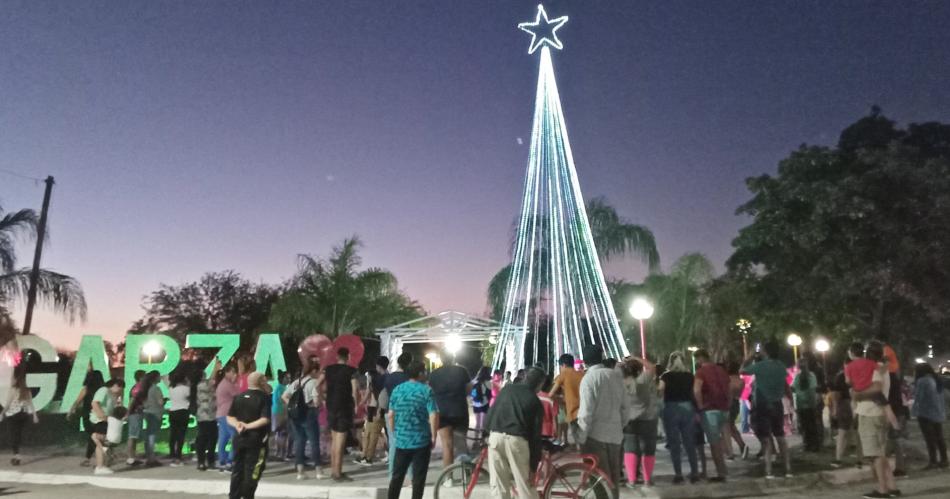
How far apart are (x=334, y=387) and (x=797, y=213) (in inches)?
734

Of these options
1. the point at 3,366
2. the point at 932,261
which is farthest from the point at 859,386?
the point at 932,261

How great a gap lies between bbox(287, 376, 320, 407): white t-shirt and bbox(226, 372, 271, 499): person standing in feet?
11.0

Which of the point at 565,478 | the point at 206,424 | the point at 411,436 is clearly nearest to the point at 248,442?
the point at 411,436

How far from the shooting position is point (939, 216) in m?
19.7

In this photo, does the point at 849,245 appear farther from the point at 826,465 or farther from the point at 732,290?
the point at 826,465

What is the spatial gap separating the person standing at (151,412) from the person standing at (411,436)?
21.4 feet

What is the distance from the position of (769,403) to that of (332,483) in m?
6.26

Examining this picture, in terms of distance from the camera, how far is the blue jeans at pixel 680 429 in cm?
951

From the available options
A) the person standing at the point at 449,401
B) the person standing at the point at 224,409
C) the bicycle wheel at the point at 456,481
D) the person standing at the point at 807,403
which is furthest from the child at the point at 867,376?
the person standing at the point at 224,409

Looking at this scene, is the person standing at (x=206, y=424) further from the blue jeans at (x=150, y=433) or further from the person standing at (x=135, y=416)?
the person standing at (x=135, y=416)

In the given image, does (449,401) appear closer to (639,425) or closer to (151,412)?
(639,425)

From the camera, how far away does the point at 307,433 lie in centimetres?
1107

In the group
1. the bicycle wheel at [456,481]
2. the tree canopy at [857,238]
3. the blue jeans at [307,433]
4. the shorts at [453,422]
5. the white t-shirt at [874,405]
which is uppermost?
the tree canopy at [857,238]

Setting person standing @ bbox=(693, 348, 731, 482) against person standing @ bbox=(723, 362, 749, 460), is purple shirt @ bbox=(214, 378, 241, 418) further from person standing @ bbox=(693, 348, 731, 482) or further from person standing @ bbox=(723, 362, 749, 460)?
person standing @ bbox=(723, 362, 749, 460)
